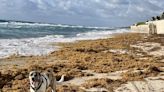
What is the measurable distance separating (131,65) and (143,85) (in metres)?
3.97

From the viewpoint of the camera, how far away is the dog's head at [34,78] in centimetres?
816

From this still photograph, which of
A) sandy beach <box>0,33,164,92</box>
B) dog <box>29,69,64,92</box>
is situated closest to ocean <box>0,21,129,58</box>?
sandy beach <box>0,33,164,92</box>

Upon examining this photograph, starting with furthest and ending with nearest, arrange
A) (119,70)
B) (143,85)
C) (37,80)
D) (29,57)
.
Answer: (29,57)
(119,70)
(143,85)
(37,80)

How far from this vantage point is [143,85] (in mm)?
11328

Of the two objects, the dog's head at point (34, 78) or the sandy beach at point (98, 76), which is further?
the sandy beach at point (98, 76)

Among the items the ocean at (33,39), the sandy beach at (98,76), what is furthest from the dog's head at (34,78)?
the ocean at (33,39)

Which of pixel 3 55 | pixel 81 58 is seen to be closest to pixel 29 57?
pixel 3 55

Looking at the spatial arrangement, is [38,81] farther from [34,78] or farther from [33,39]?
[33,39]

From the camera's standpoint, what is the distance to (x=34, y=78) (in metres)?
8.21

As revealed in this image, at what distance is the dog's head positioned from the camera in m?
8.16

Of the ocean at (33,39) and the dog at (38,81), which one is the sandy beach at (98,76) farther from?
the ocean at (33,39)

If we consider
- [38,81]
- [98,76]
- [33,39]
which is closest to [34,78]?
[38,81]

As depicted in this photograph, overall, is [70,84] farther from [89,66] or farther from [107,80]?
[89,66]

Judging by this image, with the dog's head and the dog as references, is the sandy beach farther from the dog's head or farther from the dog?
the dog's head
